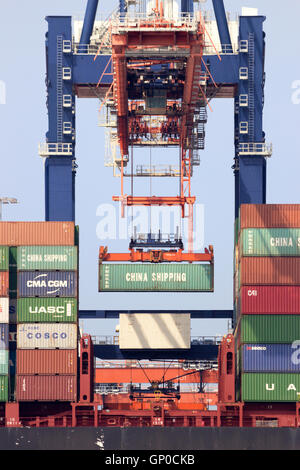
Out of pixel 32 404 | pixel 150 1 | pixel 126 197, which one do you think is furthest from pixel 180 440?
pixel 150 1

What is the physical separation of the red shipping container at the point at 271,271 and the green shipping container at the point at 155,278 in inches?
297

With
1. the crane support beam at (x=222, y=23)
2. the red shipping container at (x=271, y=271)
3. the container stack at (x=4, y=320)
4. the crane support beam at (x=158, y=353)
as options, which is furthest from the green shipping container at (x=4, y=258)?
the crane support beam at (x=222, y=23)

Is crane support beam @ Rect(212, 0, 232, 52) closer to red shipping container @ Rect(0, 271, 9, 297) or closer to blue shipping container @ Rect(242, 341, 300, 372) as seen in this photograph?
blue shipping container @ Rect(242, 341, 300, 372)

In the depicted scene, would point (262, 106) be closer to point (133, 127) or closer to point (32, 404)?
point (133, 127)

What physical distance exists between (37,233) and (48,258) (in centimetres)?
182

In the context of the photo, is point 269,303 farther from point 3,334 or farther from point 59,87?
point 59,87

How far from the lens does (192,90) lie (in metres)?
86.2

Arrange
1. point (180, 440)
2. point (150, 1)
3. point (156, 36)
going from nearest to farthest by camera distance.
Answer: point (156, 36), point (180, 440), point (150, 1)

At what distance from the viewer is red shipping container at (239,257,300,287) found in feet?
279

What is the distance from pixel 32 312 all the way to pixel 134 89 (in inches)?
620

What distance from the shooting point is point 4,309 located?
8531 cm

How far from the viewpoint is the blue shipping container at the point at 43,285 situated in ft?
282

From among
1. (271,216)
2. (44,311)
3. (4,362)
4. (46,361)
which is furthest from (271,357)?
(4,362)

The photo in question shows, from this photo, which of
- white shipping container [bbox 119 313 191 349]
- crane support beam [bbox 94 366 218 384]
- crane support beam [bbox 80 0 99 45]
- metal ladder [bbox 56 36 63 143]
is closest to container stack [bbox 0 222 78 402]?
white shipping container [bbox 119 313 191 349]
